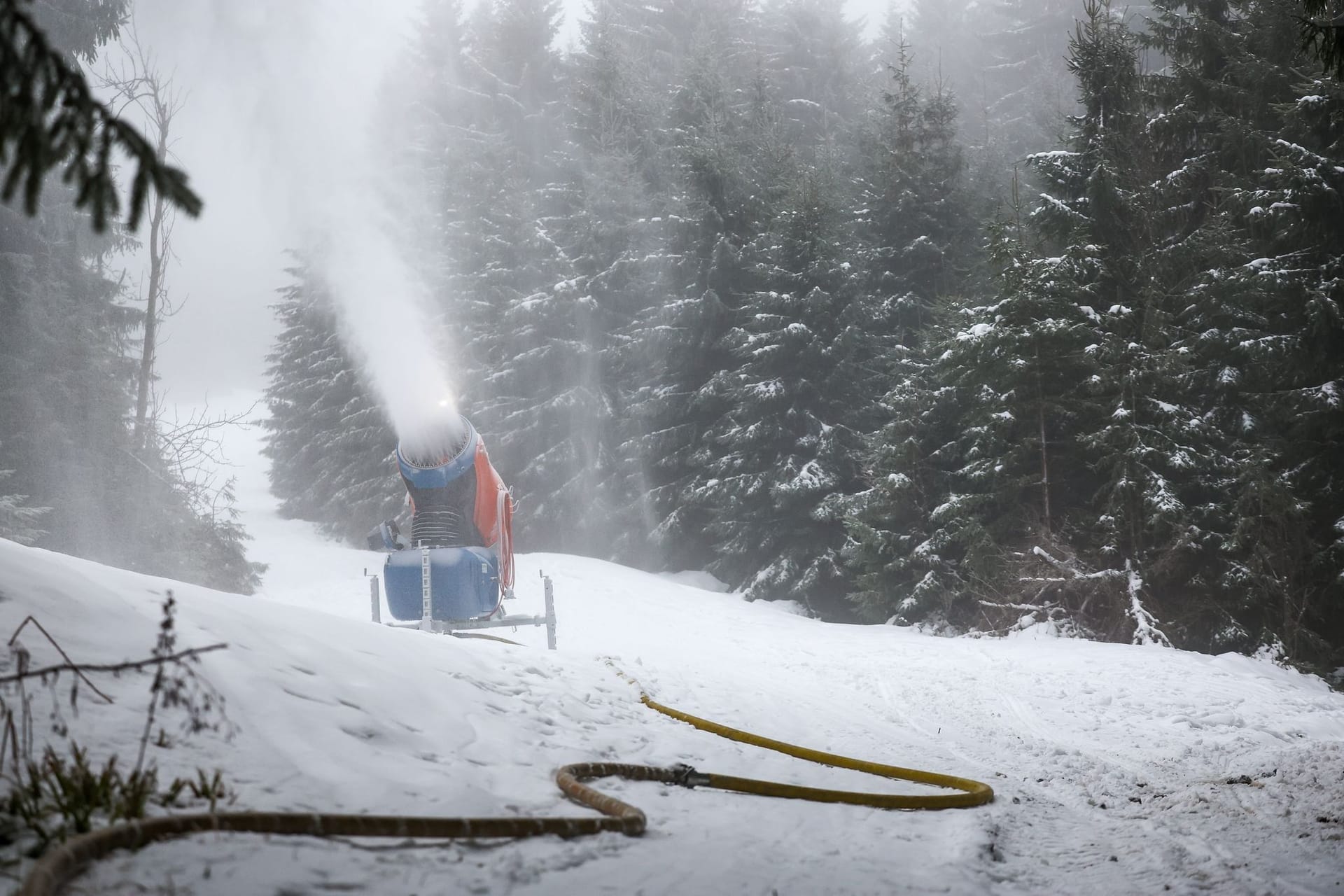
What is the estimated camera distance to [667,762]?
4617 millimetres

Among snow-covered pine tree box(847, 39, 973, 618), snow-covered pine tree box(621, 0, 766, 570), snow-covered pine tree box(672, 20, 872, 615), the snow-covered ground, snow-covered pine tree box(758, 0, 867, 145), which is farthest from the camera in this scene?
snow-covered pine tree box(758, 0, 867, 145)

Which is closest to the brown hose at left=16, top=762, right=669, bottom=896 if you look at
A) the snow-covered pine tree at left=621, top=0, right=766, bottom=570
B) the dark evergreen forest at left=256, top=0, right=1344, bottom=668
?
the dark evergreen forest at left=256, top=0, right=1344, bottom=668

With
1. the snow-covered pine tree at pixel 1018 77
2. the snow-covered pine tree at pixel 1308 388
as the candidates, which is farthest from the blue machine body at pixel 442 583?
the snow-covered pine tree at pixel 1018 77

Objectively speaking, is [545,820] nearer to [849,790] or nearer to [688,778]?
[688,778]

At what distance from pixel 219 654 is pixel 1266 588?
12.1 meters

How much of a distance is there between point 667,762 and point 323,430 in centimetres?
2704

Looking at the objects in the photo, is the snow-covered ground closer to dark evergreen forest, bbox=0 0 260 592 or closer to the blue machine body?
the blue machine body

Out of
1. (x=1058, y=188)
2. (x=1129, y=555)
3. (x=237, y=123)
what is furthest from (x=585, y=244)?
(x=1129, y=555)

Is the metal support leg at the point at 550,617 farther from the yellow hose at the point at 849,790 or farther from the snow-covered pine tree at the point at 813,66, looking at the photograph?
the snow-covered pine tree at the point at 813,66

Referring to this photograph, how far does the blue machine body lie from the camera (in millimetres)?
9047

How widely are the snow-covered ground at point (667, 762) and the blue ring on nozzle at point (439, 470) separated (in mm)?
2644

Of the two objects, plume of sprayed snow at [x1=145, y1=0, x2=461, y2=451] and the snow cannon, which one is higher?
plume of sprayed snow at [x1=145, y1=0, x2=461, y2=451]

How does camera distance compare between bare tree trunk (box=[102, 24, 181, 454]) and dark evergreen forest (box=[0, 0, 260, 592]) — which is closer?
dark evergreen forest (box=[0, 0, 260, 592])

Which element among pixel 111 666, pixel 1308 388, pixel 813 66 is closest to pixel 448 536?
pixel 111 666
